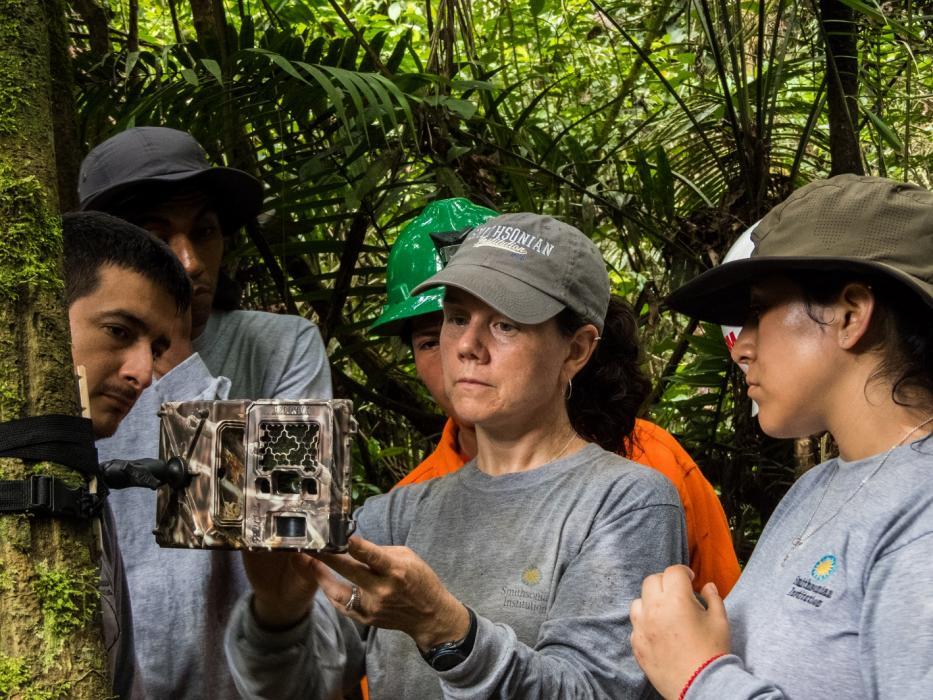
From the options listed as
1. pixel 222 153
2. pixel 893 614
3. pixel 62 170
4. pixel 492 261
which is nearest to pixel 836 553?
pixel 893 614

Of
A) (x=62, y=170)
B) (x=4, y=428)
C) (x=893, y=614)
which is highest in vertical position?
(x=62, y=170)

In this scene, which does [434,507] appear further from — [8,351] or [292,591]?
[8,351]

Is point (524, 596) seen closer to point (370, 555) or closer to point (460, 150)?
point (370, 555)

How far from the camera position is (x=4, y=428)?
1218 mm

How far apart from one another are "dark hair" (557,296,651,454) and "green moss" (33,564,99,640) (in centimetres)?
126

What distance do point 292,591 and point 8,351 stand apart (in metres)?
0.68

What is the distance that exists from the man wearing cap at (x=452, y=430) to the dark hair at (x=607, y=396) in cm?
7

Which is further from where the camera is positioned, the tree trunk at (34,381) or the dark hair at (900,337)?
the dark hair at (900,337)

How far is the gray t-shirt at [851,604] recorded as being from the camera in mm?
1354

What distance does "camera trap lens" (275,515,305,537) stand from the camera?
1.40m

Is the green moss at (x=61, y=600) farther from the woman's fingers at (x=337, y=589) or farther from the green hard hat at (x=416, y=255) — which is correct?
the green hard hat at (x=416, y=255)

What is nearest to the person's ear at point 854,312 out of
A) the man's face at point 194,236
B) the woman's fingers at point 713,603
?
the woman's fingers at point 713,603

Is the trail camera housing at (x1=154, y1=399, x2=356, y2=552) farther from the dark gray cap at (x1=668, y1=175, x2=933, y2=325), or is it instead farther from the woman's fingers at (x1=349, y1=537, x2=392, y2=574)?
the dark gray cap at (x1=668, y1=175, x2=933, y2=325)

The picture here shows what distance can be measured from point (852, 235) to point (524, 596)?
2.50 feet
